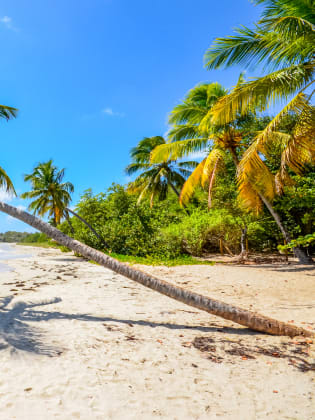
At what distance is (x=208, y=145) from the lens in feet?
41.3

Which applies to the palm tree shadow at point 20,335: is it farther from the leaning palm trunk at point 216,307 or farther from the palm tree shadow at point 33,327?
the leaning palm trunk at point 216,307

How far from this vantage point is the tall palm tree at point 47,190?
23.3 m

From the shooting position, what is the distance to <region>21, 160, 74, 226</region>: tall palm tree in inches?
917

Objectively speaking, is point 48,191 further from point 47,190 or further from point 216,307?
point 216,307

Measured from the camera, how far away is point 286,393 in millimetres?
2787

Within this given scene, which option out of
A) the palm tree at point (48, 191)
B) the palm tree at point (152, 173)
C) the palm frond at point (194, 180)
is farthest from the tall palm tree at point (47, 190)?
the palm frond at point (194, 180)

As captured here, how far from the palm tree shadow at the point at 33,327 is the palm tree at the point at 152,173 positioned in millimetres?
15336

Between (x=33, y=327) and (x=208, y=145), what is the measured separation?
423 inches

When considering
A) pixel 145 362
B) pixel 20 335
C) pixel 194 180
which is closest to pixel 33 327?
pixel 20 335

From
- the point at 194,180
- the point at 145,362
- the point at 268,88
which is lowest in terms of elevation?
the point at 145,362

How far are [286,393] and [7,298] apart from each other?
6.05m

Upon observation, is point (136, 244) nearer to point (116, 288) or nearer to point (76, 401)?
point (116, 288)

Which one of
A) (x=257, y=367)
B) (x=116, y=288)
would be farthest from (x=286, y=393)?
(x=116, y=288)

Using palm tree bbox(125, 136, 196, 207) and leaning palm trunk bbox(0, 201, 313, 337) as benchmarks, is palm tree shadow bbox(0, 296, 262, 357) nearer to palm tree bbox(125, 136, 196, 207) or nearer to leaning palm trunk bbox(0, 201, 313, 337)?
leaning palm trunk bbox(0, 201, 313, 337)
